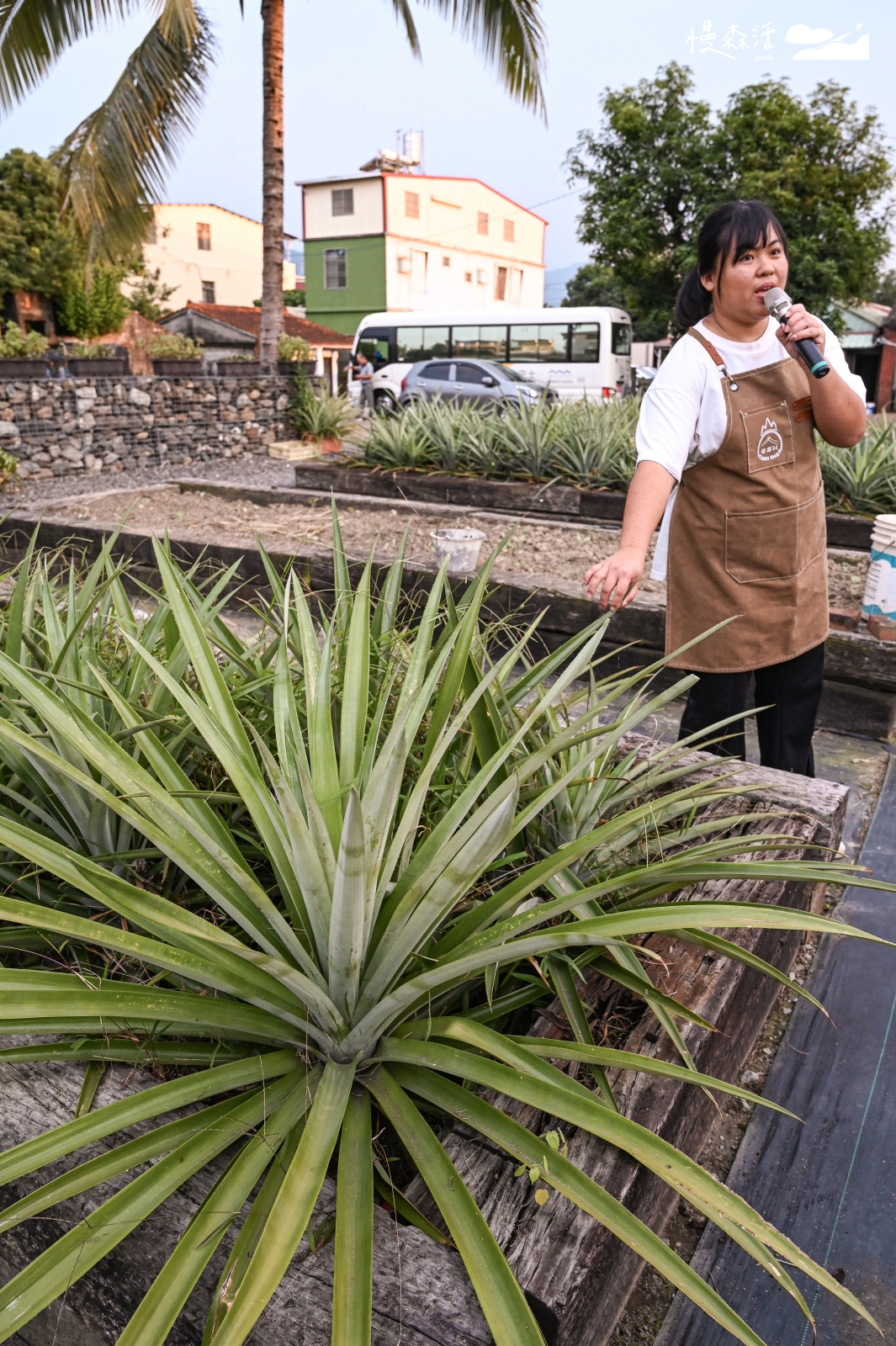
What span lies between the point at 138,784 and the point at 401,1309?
68cm

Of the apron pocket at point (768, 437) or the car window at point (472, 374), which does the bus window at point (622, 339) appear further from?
the apron pocket at point (768, 437)

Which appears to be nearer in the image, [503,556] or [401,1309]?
[401,1309]

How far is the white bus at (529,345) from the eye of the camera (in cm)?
2008

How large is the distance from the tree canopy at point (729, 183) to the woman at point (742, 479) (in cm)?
2066

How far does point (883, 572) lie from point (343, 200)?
3709 centimetres

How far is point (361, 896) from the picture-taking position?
42.0 inches

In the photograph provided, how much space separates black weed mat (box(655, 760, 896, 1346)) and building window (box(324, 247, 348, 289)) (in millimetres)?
38350

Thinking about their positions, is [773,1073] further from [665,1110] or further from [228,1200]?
[228,1200]

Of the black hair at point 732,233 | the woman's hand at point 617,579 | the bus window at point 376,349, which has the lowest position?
the woman's hand at point 617,579

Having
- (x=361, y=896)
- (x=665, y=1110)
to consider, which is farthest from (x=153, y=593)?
(x=665, y=1110)

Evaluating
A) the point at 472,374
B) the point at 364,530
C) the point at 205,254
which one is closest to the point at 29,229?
the point at 205,254

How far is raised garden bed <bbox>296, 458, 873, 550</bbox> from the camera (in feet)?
20.3

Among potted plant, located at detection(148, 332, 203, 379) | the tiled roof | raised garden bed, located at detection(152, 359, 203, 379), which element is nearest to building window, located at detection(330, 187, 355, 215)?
the tiled roof

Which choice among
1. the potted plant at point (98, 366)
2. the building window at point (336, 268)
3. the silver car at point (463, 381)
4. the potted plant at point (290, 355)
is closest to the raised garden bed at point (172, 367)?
the potted plant at point (290, 355)
